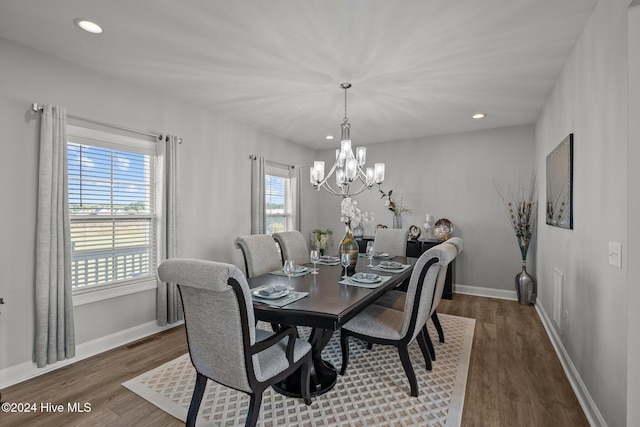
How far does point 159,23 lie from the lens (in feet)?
6.93

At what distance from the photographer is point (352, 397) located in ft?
7.10

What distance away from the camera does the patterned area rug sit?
1.94 meters

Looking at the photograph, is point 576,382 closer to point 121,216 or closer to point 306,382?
point 306,382

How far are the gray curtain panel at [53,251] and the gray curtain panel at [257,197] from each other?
87.5 inches

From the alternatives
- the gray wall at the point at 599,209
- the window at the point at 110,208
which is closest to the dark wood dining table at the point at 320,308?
the gray wall at the point at 599,209

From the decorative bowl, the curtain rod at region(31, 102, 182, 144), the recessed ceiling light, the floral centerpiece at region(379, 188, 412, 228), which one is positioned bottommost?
the decorative bowl

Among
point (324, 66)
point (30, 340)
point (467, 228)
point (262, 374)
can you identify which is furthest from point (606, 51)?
point (30, 340)

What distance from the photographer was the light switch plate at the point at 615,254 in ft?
5.19

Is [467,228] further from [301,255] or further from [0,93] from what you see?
[0,93]

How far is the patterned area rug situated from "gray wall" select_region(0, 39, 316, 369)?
889mm

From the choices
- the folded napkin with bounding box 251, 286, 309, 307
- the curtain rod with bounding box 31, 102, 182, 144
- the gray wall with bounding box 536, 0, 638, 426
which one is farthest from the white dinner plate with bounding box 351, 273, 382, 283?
the curtain rod with bounding box 31, 102, 182, 144

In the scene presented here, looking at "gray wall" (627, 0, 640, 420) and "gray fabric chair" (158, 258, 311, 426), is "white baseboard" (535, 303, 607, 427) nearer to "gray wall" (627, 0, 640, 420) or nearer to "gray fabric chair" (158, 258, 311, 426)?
"gray wall" (627, 0, 640, 420)

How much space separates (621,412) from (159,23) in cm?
344

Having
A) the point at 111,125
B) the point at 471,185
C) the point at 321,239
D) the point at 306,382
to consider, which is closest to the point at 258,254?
the point at 306,382
